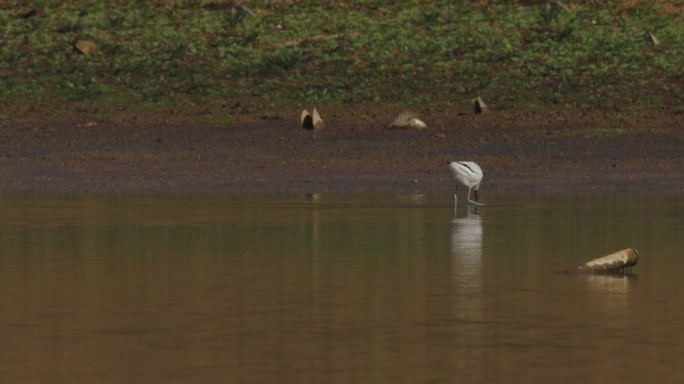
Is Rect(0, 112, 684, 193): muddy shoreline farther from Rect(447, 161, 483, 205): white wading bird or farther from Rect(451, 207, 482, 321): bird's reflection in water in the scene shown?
Rect(451, 207, 482, 321): bird's reflection in water

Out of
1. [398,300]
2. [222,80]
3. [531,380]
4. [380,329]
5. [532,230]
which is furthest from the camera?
[222,80]

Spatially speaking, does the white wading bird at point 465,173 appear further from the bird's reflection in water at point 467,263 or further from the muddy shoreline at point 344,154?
the muddy shoreline at point 344,154

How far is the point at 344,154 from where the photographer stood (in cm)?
2794

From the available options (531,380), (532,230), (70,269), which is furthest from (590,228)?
(531,380)

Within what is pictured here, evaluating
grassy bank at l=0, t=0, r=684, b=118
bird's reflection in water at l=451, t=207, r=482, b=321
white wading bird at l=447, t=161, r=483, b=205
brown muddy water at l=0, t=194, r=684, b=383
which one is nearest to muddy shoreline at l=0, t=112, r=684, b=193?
grassy bank at l=0, t=0, r=684, b=118

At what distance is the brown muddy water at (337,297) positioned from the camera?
30.4ft

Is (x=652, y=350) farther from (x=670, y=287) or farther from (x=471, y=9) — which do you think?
(x=471, y=9)

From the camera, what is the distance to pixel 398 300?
11.9 m

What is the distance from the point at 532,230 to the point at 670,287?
4.75m

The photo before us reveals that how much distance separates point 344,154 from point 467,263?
13699 millimetres

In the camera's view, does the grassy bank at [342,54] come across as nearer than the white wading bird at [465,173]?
No

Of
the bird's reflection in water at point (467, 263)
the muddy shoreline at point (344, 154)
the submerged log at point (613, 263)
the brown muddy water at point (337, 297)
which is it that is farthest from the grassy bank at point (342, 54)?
the submerged log at point (613, 263)

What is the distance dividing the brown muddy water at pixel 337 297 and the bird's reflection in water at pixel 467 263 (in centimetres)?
2

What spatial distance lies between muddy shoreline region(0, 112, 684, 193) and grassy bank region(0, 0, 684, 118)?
162cm
